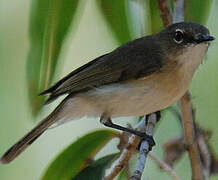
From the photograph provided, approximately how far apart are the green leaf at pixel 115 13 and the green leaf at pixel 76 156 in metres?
0.50

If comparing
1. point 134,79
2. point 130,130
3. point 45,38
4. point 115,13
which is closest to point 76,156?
point 130,130

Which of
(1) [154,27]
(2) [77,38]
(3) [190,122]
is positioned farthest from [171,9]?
(2) [77,38]

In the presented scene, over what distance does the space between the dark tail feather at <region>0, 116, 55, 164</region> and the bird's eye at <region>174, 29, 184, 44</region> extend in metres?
0.73

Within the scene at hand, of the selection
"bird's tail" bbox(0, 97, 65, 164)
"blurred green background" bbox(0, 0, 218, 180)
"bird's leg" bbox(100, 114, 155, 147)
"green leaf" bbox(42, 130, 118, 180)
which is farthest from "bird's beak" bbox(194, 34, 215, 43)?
"bird's tail" bbox(0, 97, 65, 164)

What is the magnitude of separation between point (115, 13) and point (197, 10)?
1.31 ft

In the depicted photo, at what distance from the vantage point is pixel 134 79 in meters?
2.76

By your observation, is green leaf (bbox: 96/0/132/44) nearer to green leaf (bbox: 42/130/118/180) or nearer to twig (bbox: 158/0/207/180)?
twig (bbox: 158/0/207/180)

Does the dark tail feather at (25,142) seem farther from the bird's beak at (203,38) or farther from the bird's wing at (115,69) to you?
the bird's beak at (203,38)

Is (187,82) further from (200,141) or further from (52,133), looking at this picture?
(52,133)

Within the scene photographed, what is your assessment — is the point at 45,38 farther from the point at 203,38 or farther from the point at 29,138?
the point at 203,38

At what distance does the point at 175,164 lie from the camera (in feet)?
9.80

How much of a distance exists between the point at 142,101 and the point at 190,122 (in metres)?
0.24

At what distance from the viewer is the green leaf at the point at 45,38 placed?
261 centimetres

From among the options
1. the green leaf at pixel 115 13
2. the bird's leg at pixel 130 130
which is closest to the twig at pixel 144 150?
the bird's leg at pixel 130 130
